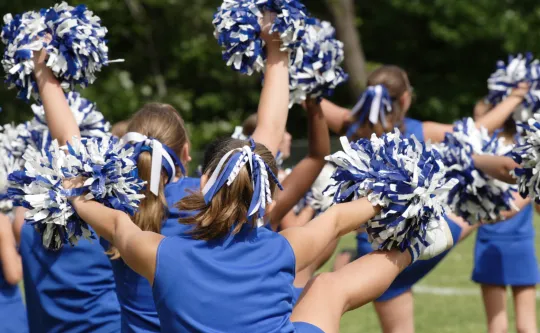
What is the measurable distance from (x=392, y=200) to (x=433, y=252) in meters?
0.32

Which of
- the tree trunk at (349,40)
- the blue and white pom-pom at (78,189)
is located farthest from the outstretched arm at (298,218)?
the tree trunk at (349,40)

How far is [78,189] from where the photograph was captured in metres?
3.08

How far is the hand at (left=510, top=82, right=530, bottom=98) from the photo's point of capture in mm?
5286

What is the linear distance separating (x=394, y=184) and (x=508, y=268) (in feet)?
9.32

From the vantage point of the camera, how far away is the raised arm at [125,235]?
2.78 m

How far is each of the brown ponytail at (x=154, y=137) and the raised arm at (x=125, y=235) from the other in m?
0.29

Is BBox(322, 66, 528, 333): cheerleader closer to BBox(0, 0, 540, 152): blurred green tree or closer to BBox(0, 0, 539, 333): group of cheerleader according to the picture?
BBox(0, 0, 539, 333): group of cheerleader

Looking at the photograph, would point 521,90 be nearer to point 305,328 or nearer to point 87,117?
point 87,117

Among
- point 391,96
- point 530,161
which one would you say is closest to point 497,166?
point 530,161

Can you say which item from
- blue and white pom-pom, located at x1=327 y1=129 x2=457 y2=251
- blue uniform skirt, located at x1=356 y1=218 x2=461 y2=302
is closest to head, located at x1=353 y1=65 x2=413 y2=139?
blue uniform skirt, located at x1=356 y1=218 x2=461 y2=302

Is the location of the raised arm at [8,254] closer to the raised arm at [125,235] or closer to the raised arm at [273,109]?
the raised arm at [125,235]

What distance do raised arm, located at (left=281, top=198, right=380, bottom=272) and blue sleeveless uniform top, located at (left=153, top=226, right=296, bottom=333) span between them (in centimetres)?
11

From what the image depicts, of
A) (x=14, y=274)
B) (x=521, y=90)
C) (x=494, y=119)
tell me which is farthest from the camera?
(x=521, y=90)

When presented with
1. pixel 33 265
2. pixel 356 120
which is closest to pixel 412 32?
pixel 356 120
